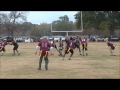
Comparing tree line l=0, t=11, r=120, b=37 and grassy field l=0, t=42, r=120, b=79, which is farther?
tree line l=0, t=11, r=120, b=37

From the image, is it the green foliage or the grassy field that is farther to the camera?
the green foliage

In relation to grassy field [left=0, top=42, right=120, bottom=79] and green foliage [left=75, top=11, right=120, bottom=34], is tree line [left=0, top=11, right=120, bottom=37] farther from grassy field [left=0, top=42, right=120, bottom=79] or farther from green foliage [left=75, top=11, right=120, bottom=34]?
grassy field [left=0, top=42, right=120, bottom=79]

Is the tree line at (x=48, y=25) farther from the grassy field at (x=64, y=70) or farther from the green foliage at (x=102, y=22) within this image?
the grassy field at (x=64, y=70)

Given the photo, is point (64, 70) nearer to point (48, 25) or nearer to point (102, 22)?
point (48, 25)

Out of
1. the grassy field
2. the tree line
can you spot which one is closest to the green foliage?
the tree line

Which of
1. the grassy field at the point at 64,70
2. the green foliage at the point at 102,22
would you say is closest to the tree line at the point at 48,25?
the green foliage at the point at 102,22

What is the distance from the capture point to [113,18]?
71312 mm

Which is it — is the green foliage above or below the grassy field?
above

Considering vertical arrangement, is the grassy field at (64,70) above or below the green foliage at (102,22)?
below

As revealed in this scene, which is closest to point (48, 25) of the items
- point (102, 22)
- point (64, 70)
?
point (102, 22)
